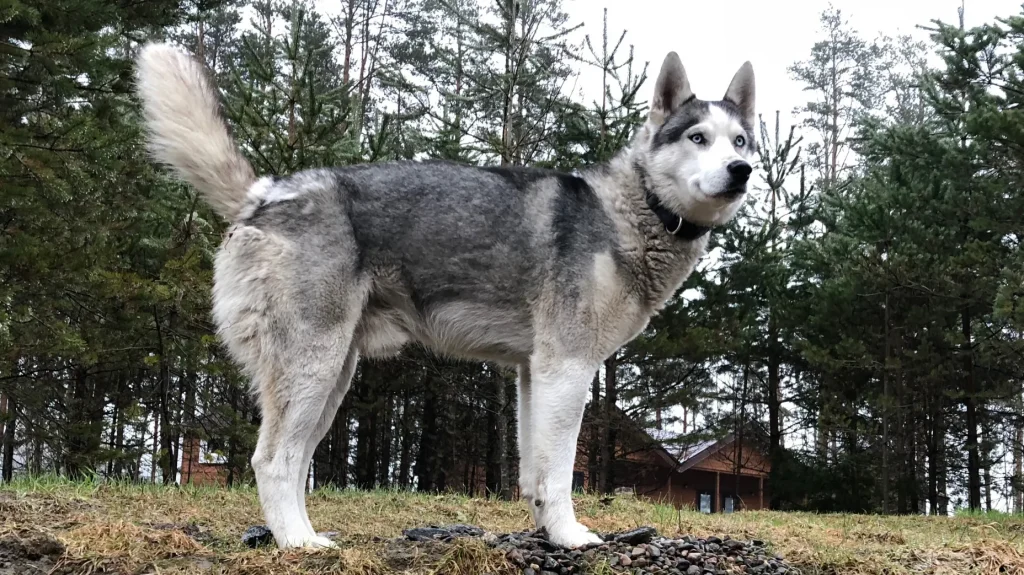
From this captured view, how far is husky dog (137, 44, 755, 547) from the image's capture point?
148 inches

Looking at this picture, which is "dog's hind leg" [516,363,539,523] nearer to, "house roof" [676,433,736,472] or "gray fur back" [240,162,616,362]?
"gray fur back" [240,162,616,362]

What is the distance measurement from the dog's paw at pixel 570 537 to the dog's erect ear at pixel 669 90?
2186 mm

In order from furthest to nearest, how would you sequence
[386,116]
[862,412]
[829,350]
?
[862,412] → [829,350] → [386,116]

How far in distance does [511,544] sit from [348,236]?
1626 millimetres

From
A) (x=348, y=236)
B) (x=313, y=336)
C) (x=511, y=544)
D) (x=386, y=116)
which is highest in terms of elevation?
(x=386, y=116)

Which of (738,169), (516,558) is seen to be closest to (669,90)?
(738,169)

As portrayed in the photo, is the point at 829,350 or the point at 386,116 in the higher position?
the point at 386,116

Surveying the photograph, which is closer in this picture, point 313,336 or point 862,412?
point 313,336

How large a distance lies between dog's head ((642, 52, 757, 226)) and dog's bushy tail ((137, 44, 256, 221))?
215cm

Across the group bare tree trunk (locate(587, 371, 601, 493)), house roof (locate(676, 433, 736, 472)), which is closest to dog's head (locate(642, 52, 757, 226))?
bare tree trunk (locate(587, 371, 601, 493))

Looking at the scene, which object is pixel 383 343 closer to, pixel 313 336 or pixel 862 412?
pixel 313 336

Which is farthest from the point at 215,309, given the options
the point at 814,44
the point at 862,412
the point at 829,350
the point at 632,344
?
the point at 814,44

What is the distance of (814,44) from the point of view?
96.8ft

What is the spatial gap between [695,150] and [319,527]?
3290 millimetres
